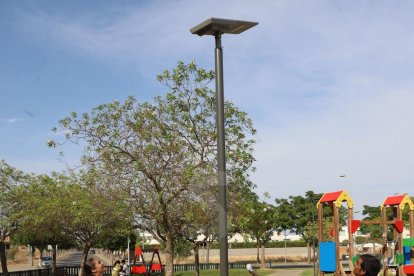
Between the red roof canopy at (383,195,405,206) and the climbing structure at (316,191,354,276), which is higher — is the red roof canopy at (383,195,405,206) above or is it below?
above

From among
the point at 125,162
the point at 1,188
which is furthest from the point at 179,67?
the point at 1,188

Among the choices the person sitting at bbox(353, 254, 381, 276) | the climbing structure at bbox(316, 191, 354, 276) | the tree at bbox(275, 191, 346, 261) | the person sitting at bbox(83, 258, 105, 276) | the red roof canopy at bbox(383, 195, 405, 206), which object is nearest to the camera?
the person sitting at bbox(353, 254, 381, 276)

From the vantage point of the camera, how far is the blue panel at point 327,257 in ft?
68.1

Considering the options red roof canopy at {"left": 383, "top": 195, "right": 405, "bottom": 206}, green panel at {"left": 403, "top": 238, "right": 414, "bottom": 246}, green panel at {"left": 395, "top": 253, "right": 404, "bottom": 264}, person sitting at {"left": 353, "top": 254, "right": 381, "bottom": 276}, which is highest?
red roof canopy at {"left": 383, "top": 195, "right": 405, "bottom": 206}

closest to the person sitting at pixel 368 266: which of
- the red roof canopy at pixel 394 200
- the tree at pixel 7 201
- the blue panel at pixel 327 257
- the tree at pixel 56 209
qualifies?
the blue panel at pixel 327 257

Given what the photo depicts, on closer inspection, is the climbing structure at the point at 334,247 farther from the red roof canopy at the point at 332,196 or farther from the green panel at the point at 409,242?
the green panel at the point at 409,242

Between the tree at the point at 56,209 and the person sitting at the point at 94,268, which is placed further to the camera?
the tree at the point at 56,209

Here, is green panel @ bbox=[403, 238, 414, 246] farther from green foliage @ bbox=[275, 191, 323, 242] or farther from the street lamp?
green foliage @ bbox=[275, 191, 323, 242]

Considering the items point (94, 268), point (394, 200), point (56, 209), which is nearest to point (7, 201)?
point (56, 209)

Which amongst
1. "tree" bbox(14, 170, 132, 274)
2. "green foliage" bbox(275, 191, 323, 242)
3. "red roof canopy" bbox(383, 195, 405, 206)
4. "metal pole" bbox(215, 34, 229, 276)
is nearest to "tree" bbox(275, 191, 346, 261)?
"green foliage" bbox(275, 191, 323, 242)

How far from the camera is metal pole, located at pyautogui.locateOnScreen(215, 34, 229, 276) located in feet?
29.5

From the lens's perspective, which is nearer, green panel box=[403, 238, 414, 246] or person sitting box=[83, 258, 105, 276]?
person sitting box=[83, 258, 105, 276]

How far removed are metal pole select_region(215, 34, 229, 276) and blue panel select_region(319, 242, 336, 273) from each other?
12.3 m

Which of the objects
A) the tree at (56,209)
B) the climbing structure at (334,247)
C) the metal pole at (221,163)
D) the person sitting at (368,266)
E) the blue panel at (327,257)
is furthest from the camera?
the tree at (56,209)
